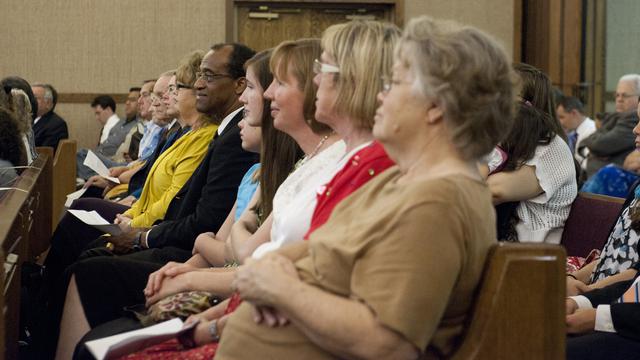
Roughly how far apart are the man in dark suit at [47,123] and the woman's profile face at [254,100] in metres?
6.59

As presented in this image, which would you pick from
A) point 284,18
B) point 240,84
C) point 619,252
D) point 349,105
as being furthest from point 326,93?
point 284,18

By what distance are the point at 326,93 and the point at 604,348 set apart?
0.92 meters

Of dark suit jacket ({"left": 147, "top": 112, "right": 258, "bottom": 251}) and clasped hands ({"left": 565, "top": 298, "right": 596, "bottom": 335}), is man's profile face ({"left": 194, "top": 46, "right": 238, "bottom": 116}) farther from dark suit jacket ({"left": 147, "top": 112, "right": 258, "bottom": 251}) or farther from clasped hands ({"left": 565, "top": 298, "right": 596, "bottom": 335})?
clasped hands ({"left": 565, "top": 298, "right": 596, "bottom": 335})

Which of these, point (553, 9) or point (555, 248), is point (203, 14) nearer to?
point (553, 9)

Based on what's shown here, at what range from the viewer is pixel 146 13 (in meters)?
10.6

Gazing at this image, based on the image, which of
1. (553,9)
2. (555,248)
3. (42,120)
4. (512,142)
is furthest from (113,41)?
(555,248)

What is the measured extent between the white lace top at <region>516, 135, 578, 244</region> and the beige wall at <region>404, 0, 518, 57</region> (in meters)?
7.29

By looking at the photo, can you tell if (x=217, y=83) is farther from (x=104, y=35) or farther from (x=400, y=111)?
(x=104, y=35)

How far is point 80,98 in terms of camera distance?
1074cm

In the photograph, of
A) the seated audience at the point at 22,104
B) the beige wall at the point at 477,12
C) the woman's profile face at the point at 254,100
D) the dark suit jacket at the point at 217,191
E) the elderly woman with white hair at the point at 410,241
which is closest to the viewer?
the elderly woman with white hair at the point at 410,241

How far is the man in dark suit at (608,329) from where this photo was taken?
7.91 feet

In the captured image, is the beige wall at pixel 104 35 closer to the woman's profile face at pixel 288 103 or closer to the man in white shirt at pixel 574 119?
the man in white shirt at pixel 574 119

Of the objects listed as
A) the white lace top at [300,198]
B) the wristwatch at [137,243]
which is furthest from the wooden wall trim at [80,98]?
the white lace top at [300,198]

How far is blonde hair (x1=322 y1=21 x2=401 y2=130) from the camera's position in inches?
94.1
